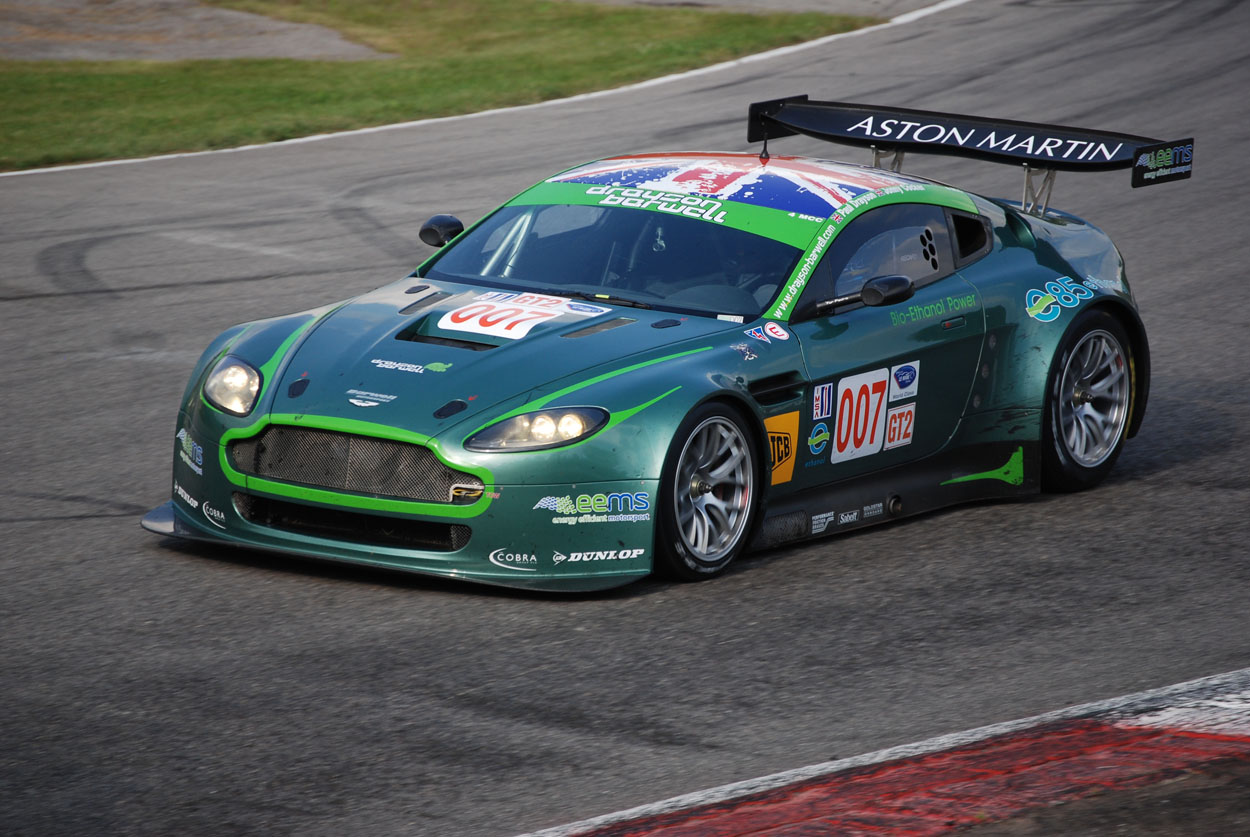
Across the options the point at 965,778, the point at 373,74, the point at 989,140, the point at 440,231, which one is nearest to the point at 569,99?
the point at 373,74

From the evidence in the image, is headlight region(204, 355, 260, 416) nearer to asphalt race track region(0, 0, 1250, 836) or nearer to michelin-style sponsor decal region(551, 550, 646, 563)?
asphalt race track region(0, 0, 1250, 836)

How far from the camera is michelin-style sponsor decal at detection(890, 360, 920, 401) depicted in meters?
6.65

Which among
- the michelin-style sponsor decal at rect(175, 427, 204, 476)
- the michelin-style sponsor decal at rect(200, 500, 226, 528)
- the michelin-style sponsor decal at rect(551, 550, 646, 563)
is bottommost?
the michelin-style sponsor decal at rect(551, 550, 646, 563)

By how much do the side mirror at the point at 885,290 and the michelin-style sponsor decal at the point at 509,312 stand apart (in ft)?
3.23

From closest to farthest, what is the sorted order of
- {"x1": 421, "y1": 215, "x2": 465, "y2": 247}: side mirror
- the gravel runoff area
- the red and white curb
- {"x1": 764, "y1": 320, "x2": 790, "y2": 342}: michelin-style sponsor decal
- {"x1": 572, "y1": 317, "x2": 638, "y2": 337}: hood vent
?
the red and white curb, {"x1": 572, "y1": 317, "x2": 638, "y2": 337}: hood vent, {"x1": 764, "y1": 320, "x2": 790, "y2": 342}: michelin-style sponsor decal, {"x1": 421, "y1": 215, "x2": 465, "y2": 247}: side mirror, the gravel runoff area

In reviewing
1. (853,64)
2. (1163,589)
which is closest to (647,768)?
(1163,589)

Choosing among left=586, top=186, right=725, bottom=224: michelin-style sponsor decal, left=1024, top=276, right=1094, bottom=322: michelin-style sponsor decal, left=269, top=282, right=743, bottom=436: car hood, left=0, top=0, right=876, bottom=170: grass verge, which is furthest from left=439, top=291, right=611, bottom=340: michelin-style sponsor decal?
left=0, top=0, right=876, bottom=170: grass verge

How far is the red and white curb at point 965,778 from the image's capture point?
143 inches

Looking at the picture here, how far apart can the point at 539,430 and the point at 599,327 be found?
69cm

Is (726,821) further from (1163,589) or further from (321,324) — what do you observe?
(321,324)

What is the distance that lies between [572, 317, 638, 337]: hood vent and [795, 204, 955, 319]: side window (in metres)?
0.68

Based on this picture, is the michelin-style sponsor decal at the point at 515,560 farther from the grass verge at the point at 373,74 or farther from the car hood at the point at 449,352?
the grass verge at the point at 373,74

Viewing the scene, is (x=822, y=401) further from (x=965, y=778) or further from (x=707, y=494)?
A: (x=965, y=778)

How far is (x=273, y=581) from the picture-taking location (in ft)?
18.7
